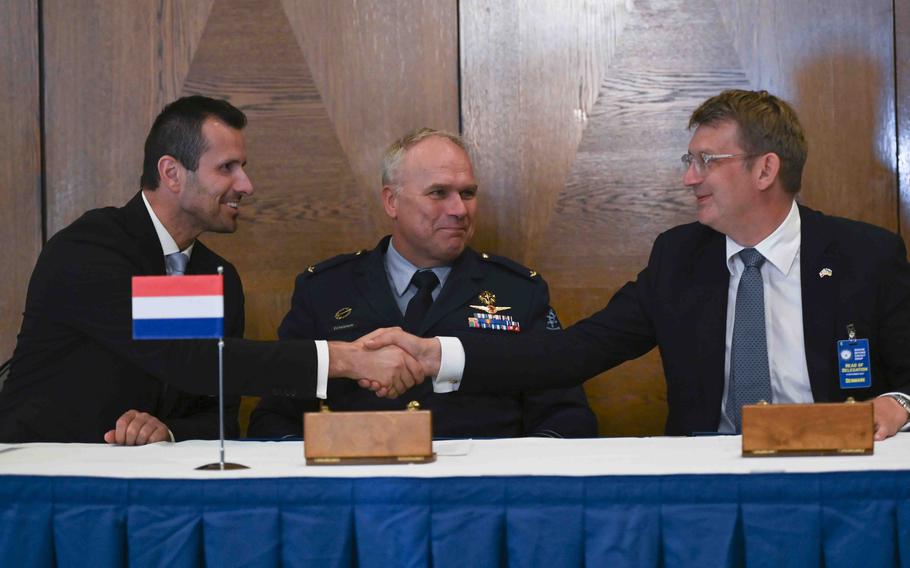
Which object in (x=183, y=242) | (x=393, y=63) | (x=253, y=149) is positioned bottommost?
(x=183, y=242)

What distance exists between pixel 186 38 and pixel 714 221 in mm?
1921

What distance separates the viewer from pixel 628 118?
3629 mm

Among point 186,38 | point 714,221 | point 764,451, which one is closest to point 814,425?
point 764,451

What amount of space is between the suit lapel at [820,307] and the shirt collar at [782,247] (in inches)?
1.8

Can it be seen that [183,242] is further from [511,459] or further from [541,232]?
[511,459]

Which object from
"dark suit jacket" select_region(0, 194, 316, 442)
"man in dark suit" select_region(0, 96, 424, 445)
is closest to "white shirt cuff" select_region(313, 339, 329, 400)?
"man in dark suit" select_region(0, 96, 424, 445)

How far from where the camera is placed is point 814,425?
1951 millimetres

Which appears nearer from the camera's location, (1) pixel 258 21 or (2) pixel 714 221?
(2) pixel 714 221

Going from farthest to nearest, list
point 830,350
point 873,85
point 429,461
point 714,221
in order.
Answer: point 873,85
point 714,221
point 830,350
point 429,461

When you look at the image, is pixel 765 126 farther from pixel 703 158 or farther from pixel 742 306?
pixel 742 306

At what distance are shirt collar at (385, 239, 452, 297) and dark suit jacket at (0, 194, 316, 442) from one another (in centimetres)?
68

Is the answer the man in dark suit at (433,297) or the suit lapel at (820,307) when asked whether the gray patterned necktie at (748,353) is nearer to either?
the suit lapel at (820,307)

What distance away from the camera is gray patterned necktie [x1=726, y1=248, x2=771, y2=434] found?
271 cm

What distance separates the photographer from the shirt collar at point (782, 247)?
2820 millimetres
